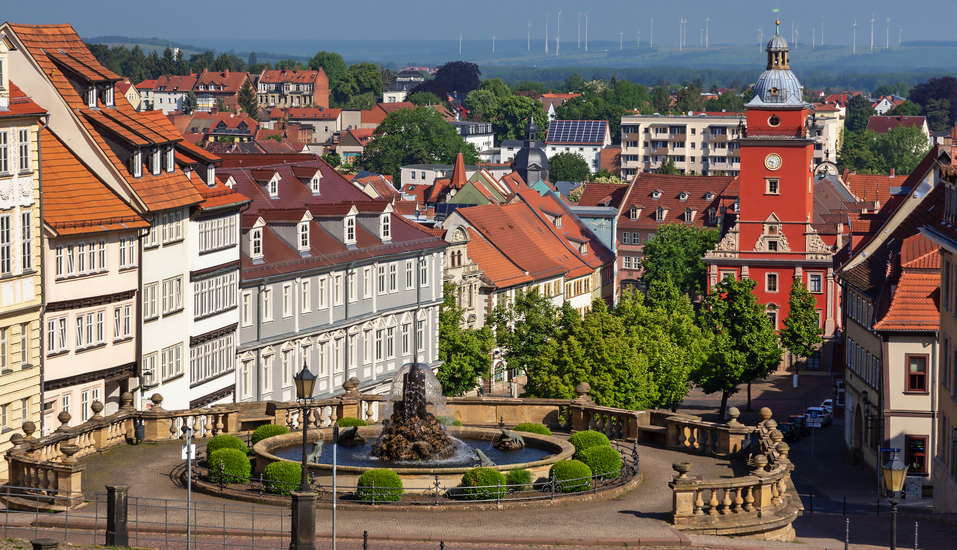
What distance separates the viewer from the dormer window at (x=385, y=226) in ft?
309

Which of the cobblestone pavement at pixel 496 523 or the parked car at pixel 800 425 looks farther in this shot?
the parked car at pixel 800 425

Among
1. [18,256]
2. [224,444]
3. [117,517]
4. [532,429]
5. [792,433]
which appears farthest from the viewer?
[792,433]

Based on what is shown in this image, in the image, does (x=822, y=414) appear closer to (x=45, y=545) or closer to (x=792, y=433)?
(x=792, y=433)

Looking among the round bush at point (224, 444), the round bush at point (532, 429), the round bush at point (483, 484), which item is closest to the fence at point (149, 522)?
the round bush at point (224, 444)

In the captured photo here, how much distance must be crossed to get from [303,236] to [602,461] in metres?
45.1

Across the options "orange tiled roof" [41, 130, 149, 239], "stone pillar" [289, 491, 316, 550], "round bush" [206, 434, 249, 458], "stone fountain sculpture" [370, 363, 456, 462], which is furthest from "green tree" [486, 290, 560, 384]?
"stone pillar" [289, 491, 316, 550]

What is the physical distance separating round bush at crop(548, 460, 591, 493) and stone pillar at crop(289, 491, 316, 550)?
805 centimetres

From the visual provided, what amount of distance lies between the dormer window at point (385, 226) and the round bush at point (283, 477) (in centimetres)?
5299

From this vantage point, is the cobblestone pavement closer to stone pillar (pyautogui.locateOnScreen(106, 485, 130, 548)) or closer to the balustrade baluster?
stone pillar (pyautogui.locateOnScreen(106, 485, 130, 548))

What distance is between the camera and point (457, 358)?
10088cm

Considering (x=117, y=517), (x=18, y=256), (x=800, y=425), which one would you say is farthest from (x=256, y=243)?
(x=117, y=517)

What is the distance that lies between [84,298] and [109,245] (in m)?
2.91

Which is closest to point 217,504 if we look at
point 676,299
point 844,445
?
point 844,445

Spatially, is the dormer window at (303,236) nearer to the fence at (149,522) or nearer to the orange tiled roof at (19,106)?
the orange tiled roof at (19,106)
